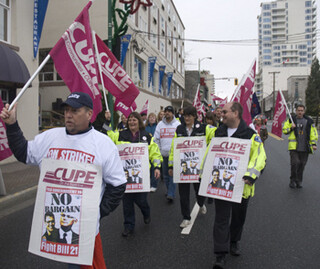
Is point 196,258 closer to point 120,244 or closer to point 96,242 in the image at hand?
point 120,244

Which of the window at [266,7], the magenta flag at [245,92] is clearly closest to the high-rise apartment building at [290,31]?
the window at [266,7]

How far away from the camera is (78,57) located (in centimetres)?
390

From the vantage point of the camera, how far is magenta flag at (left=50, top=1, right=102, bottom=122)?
146 inches

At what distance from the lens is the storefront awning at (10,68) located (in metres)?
9.03

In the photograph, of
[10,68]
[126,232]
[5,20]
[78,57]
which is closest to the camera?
[78,57]

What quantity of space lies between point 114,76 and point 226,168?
113 inches

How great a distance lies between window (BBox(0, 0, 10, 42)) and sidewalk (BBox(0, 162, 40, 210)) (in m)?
4.73

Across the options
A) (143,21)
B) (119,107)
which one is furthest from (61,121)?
(119,107)

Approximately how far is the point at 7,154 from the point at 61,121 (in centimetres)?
1568

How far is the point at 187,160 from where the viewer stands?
4930mm

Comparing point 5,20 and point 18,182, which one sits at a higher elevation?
point 5,20

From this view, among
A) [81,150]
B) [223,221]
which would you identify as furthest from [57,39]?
[81,150]

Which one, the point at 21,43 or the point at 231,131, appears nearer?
the point at 231,131

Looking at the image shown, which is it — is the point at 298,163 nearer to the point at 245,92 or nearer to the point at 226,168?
the point at 245,92
